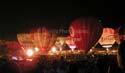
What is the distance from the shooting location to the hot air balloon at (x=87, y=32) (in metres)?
13.3

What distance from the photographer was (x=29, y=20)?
16.2m

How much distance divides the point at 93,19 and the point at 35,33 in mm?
4075

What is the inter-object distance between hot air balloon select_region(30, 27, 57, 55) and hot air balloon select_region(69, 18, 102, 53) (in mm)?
2279

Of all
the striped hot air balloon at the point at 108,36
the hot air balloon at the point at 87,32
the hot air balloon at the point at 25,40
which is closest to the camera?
the hot air balloon at the point at 87,32

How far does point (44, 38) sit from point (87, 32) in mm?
2910

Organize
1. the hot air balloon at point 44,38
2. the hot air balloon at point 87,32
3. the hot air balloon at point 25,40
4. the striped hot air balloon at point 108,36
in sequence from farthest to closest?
the striped hot air balloon at point 108,36, the hot air balloon at point 25,40, the hot air balloon at point 44,38, the hot air balloon at point 87,32

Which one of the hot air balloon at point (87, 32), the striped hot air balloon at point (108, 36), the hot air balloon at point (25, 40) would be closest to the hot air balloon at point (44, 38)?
the hot air balloon at point (25, 40)

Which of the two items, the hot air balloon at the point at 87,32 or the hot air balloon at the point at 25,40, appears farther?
the hot air balloon at the point at 25,40

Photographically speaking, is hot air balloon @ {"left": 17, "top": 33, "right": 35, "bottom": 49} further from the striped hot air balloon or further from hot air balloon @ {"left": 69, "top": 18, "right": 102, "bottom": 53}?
hot air balloon @ {"left": 69, "top": 18, "right": 102, "bottom": 53}

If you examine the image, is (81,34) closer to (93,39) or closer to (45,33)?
(93,39)

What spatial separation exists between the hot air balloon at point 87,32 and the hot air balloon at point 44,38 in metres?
2.28

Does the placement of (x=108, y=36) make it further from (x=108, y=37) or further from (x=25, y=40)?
(x=25, y=40)

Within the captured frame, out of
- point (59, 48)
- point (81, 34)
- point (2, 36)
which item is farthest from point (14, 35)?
point (81, 34)

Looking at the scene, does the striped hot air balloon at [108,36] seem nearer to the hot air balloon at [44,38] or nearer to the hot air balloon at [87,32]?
the hot air balloon at [44,38]
